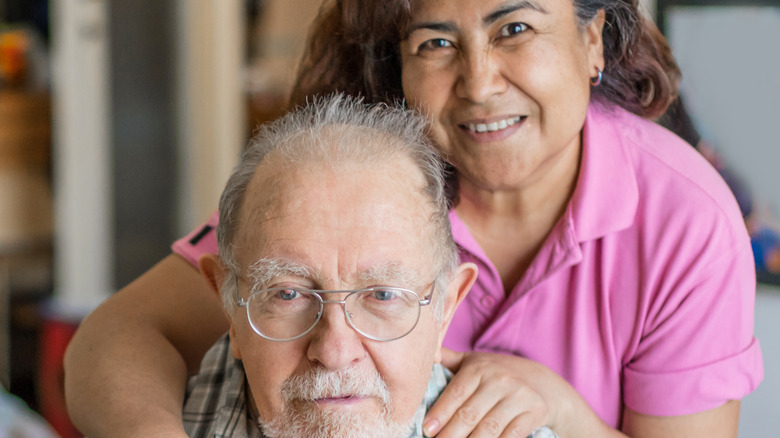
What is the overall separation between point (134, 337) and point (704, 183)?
1.18 meters

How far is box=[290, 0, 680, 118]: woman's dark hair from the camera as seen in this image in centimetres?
162

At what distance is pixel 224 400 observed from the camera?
5.06 ft

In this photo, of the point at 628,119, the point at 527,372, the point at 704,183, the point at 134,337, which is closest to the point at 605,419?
the point at 527,372

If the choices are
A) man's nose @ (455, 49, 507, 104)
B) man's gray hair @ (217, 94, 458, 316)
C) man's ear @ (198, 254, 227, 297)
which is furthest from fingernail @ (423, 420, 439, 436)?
man's nose @ (455, 49, 507, 104)

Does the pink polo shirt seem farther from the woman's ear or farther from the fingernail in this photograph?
the fingernail

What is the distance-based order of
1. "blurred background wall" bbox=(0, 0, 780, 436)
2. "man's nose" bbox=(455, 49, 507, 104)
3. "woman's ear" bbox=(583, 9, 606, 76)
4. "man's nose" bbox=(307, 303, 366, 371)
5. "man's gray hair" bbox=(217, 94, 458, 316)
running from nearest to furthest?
"man's nose" bbox=(307, 303, 366, 371) < "man's gray hair" bbox=(217, 94, 458, 316) < "man's nose" bbox=(455, 49, 507, 104) < "woman's ear" bbox=(583, 9, 606, 76) < "blurred background wall" bbox=(0, 0, 780, 436)

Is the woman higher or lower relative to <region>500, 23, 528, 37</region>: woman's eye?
lower

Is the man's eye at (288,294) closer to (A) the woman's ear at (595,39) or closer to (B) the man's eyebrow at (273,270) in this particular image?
(B) the man's eyebrow at (273,270)

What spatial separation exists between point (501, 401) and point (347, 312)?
1.24 ft

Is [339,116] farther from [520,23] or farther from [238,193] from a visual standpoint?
[520,23]

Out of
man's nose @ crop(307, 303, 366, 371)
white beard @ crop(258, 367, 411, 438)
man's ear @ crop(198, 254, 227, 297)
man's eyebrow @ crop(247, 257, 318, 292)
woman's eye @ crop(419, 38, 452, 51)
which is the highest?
woman's eye @ crop(419, 38, 452, 51)

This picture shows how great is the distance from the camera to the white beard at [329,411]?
4.06 ft

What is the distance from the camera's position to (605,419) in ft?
5.57

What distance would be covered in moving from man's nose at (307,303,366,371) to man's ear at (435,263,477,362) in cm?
23
